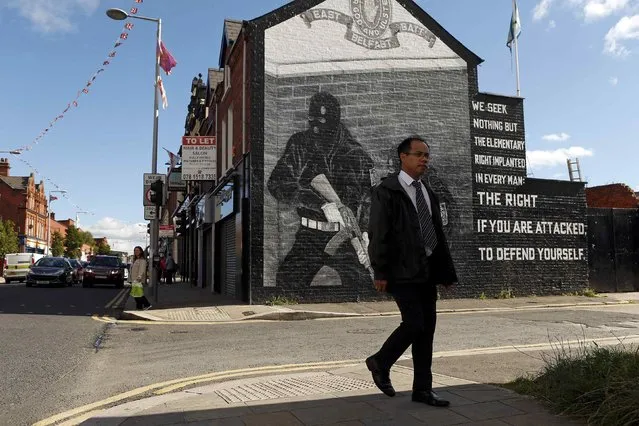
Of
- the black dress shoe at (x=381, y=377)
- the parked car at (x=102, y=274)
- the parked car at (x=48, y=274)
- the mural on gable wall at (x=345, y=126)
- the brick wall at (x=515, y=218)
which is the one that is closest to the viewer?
the black dress shoe at (x=381, y=377)

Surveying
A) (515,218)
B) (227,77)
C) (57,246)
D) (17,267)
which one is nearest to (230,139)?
(227,77)

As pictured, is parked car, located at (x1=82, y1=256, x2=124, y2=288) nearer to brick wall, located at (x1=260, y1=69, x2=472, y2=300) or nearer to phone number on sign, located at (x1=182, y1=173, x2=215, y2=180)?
phone number on sign, located at (x1=182, y1=173, x2=215, y2=180)

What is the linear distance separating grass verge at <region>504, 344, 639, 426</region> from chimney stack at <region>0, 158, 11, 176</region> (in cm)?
7469

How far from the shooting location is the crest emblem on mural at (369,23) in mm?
15555

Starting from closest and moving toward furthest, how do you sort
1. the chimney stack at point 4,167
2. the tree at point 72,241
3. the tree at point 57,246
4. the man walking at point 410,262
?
the man walking at point 410,262, the chimney stack at point 4,167, the tree at point 57,246, the tree at point 72,241

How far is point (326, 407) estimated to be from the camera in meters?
4.20

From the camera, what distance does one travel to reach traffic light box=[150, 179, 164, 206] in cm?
1559

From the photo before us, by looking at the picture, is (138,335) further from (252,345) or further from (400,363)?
(400,363)

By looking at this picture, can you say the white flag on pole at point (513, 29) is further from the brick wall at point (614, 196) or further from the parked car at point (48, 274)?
the parked car at point (48, 274)

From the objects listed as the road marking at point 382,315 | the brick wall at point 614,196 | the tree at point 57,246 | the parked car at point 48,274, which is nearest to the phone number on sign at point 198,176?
the road marking at point 382,315

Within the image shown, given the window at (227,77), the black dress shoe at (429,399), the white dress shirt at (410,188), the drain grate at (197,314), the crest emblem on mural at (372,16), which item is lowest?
the drain grate at (197,314)

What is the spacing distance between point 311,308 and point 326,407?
933cm

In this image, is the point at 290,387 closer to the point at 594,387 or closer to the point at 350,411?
the point at 350,411

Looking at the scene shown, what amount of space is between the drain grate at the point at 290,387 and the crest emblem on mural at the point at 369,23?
478 inches
